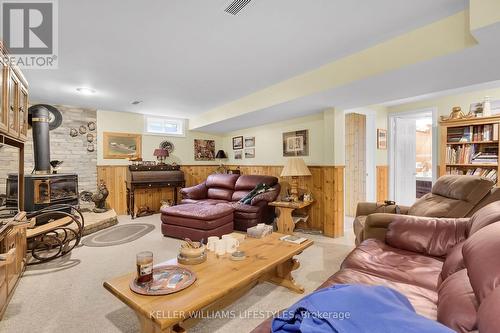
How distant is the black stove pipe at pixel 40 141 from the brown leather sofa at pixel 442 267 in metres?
4.44

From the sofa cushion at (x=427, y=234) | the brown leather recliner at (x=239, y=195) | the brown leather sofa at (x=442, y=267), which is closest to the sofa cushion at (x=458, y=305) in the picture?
the brown leather sofa at (x=442, y=267)

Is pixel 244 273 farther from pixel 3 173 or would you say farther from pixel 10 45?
pixel 10 45

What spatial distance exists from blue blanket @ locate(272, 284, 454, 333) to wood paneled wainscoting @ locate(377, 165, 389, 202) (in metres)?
4.52

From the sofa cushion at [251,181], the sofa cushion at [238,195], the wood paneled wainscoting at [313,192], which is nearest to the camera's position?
the wood paneled wainscoting at [313,192]

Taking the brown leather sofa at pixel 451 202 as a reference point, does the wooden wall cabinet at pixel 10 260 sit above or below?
below

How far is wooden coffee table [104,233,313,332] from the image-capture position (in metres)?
1.21

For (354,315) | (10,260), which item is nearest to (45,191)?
(10,260)

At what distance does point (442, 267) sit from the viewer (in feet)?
5.04

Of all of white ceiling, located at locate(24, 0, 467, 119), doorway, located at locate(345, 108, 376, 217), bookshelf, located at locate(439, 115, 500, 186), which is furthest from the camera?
doorway, located at locate(345, 108, 376, 217)

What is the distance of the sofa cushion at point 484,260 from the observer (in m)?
0.81

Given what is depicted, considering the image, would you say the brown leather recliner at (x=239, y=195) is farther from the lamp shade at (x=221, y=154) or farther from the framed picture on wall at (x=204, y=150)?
the framed picture on wall at (x=204, y=150)

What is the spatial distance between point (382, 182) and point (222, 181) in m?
3.39

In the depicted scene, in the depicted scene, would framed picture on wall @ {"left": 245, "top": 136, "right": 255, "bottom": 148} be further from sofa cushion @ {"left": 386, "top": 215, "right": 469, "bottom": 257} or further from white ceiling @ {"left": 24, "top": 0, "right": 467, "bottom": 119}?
sofa cushion @ {"left": 386, "top": 215, "right": 469, "bottom": 257}

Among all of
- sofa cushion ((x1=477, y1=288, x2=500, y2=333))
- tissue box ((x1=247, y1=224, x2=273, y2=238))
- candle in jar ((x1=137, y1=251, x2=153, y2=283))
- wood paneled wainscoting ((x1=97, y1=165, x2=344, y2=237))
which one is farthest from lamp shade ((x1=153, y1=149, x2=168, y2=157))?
sofa cushion ((x1=477, y1=288, x2=500, y2=333))
